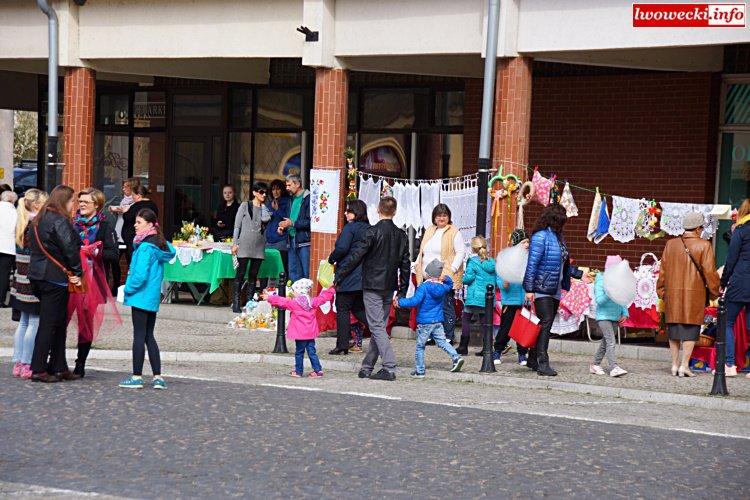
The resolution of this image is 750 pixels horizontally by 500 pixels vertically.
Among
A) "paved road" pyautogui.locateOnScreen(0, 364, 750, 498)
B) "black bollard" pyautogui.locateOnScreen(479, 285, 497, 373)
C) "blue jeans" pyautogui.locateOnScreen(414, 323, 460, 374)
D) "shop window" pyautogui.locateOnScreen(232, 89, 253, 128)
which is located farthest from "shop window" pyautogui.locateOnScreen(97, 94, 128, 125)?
"paved road" pyautogui.locateOnScreen(0, 364, 750, 498)

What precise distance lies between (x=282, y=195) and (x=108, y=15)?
399 cm

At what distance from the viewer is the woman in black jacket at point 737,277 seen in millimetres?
14875

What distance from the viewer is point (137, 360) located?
12.3 metres

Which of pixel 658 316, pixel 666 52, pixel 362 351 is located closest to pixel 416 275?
pixel 362 351

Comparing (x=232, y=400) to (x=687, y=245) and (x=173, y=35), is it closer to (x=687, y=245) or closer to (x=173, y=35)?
(x=687, y=245)

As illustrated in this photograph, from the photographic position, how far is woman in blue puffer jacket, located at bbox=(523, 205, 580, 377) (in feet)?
47.3

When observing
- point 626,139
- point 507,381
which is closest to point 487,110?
point 507,381

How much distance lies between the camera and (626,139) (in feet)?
69.8

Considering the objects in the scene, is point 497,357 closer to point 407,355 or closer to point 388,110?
point 407,355

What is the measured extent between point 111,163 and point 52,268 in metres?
14.8

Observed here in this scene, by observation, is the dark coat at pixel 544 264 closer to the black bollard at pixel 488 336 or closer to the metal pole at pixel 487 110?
the black bollard at pixel 488 336

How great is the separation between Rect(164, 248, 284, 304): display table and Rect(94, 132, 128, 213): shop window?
667 cm

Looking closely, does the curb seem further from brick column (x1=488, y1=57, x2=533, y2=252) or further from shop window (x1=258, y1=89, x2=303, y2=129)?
shop window (x1=258, y1=89, x2=303, y2=129)

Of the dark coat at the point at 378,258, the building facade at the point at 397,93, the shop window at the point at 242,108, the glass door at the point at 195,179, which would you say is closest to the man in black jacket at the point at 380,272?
the dark coat at the point at 378,258
